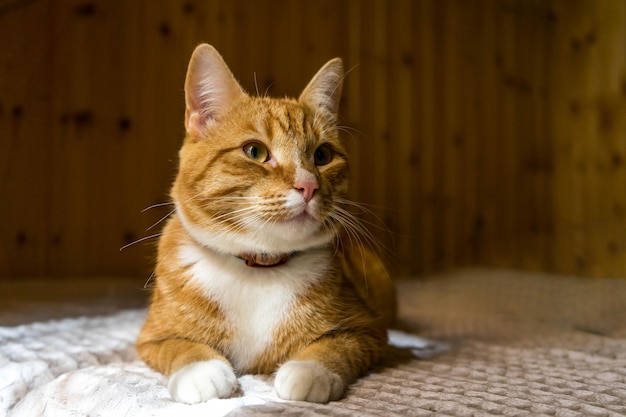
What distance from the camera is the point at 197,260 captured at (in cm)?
120

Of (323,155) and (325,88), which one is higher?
(325,88)

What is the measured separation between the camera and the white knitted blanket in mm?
879

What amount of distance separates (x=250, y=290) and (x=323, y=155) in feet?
1.16

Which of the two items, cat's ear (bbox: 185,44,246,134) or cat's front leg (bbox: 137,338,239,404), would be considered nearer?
cat's front leg (bbox: 137,338,239,404)

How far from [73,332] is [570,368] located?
4.10ft

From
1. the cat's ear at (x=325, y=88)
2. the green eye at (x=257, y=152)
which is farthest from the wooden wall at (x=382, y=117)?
the green eye at (x=257, y=152)

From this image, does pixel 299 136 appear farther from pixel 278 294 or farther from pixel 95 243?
pixel 95 243

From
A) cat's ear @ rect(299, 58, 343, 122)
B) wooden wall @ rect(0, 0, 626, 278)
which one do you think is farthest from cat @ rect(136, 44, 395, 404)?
wooden wall @ rect(0, 0, 626, 278)

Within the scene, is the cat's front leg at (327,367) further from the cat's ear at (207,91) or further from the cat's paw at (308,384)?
the cat's ear at (207,91)

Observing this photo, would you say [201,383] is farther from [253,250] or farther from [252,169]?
[252,169]

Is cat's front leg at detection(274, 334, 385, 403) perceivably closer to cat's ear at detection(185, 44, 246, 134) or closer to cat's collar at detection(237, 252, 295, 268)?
cat's collar at detection(237, 252, 295, 268)

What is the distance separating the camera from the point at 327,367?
0.99 m

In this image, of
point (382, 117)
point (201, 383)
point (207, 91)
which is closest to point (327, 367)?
point (201, 383)

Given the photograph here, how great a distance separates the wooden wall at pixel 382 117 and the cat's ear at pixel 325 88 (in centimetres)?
57
